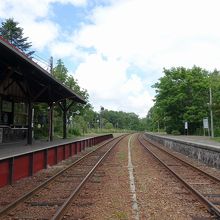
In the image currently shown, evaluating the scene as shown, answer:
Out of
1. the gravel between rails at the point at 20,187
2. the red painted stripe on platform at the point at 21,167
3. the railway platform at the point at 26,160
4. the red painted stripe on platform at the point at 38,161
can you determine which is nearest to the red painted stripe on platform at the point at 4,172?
the railway platform at the point at 26,160

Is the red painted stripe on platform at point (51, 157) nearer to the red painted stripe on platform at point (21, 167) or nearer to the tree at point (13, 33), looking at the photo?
the red painted stripe on platform at point (21, 167)

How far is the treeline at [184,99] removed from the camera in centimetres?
5950

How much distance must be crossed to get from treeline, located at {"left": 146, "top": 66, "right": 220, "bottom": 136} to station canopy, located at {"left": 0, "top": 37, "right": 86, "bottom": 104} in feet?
110

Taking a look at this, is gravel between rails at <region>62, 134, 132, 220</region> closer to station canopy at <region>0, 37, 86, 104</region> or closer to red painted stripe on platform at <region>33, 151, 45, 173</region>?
red painted stripe on platform at <region>33, 151, 45, 173</region>

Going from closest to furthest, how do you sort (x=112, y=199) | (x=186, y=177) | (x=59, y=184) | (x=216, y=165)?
(x=112, y=199)
(x=59, y=184)
(x=186, y=177)
(x=216, y=165)

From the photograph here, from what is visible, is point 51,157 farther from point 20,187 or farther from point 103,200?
point 103,200

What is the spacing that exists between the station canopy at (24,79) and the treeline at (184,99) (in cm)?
3365

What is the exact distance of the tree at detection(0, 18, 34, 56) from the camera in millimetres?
70906

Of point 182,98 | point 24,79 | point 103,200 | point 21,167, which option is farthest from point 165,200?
point 182,98

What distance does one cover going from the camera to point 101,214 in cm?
750

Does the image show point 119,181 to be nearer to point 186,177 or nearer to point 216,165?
point 186,177

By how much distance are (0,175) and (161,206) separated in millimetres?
4424

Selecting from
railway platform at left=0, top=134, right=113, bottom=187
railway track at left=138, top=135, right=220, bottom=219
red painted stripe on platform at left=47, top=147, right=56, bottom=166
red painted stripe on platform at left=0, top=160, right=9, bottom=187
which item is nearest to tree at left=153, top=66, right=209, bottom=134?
railway platform at left=0, top=134, right=113, bottom=187

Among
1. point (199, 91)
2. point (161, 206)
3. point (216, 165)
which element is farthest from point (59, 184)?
point (199, 91)
